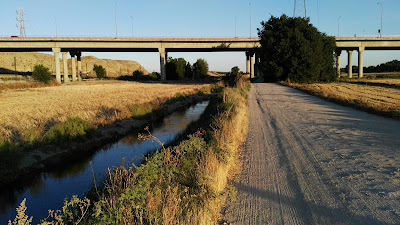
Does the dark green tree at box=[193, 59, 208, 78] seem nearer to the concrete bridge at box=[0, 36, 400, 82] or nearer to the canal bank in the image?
the concrete bridge at box=[0, 36, 400, 82]

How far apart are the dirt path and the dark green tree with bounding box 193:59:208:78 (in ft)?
343

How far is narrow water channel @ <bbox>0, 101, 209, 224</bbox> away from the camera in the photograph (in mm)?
8695

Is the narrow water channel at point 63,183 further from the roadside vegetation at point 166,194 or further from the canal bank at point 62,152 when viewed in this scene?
the roadside vegetation at point 166,194

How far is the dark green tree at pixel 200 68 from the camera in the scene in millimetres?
116062

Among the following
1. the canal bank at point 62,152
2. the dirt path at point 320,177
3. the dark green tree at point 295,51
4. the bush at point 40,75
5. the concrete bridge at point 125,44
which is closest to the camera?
the dirt path at point 320,177

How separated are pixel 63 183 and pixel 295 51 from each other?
47.8 m

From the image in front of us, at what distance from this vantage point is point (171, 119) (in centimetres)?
2472

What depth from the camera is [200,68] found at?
381 ft

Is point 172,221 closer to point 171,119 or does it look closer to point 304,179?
point 304,179

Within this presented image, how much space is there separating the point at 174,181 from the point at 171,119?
61.0 ft

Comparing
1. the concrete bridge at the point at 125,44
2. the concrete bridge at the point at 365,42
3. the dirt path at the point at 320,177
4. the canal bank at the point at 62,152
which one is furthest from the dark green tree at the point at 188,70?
the dirt path at the point at 320,177

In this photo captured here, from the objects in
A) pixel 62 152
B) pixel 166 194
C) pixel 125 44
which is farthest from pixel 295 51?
pixel 166 194

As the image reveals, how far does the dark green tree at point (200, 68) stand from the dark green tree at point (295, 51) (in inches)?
2290

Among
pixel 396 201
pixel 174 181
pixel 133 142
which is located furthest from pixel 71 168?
pixel 396 201
